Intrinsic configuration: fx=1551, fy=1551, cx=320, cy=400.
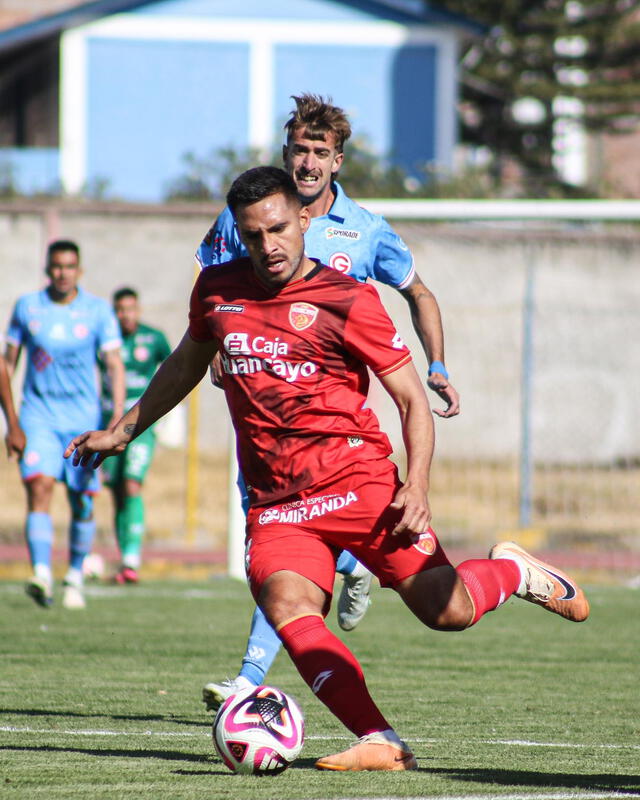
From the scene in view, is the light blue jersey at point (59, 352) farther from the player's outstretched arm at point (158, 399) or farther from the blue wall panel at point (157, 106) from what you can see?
the blue wall panel at point (157, 106)

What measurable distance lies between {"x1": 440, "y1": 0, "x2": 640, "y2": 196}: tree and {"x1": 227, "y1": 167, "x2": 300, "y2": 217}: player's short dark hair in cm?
1963

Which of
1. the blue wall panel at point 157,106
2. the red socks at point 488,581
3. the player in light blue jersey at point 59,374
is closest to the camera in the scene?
the red socks at point 488,581

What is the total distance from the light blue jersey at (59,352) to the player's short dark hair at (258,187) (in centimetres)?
561

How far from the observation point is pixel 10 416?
9242mm

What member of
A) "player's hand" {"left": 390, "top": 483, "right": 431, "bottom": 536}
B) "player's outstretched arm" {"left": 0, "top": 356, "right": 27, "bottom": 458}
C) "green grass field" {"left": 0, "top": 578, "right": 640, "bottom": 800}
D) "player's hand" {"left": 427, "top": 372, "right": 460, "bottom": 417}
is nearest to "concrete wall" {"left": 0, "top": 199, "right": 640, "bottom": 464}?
"green grass field" {"left": 0, "top": 578, "right": 640, "bottom": 800}

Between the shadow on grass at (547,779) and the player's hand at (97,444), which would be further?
the player's hand at (97,444)

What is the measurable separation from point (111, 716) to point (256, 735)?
1635 millimetres

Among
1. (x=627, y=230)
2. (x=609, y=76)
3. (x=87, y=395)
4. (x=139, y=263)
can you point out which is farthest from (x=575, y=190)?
(x=87, y=395)

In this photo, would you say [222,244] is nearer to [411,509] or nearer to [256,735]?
[411,509]

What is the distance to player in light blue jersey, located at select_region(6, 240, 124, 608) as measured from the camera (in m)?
10.1

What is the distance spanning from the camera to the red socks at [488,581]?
A: 16.7 feet

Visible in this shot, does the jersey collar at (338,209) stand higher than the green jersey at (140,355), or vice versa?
the jersey collar at (338,209)

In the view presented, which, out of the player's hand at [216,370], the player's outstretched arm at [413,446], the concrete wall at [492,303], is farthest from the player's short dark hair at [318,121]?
the concrete wall at [492,303]

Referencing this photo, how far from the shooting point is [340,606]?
6.80 metres
